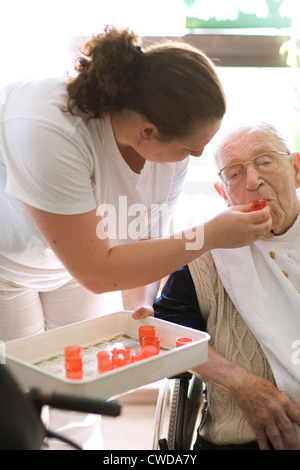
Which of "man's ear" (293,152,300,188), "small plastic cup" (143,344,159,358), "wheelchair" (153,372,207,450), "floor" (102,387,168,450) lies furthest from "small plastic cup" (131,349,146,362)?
"floor" (102,387,168,450)

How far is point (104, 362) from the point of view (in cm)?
122

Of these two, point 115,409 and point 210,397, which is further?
point 210,397

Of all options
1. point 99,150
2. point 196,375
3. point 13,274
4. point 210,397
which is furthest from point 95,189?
point 210,397

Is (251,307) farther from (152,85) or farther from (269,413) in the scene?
(152,85)

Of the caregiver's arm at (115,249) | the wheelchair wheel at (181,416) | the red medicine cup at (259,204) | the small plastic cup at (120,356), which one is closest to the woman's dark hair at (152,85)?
the caregiver's arm at (115,249)

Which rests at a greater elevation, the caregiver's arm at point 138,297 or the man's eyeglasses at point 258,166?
the man's eyeglasses at point 258,166

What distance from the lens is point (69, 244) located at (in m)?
1.21

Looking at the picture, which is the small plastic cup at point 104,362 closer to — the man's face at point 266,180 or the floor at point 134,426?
the man's face at point 266,180

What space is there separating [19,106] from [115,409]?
28.2 inches

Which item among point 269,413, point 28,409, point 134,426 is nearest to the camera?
point 28,409

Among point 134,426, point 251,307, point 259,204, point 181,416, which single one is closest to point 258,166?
point 259,204

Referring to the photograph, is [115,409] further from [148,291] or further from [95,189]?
[148,291]

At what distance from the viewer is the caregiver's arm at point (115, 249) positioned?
3.99 ft

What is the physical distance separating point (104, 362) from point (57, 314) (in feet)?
1.95
